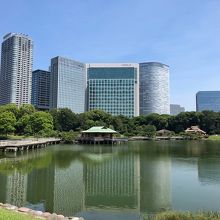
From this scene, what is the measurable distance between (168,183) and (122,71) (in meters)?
147

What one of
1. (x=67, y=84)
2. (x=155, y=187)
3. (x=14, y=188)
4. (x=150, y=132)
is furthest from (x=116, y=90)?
(x=14, y=188)

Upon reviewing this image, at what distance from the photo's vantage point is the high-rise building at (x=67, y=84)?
15925cm

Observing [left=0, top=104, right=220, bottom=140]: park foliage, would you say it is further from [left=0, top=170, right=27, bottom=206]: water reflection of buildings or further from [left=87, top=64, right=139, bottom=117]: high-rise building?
[left=87, top=64, right=139, bottom=117]: high-rise building

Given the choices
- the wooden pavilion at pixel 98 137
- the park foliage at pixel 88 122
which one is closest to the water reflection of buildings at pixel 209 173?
the wooden pavilion at pixel 98 137

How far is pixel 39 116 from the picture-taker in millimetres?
77688

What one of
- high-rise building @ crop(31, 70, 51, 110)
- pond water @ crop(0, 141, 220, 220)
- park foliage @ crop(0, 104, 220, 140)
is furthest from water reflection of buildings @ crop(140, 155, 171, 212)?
high-rise building @ crop(31, 70, 51, 110)

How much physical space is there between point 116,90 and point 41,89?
40.9m

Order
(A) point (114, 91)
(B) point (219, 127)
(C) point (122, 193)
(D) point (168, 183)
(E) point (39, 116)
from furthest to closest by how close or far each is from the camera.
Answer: (A) point (114, 91) < (B) point (219, 127) < (E) point (39, 116) < (D) point (168, 183) < (C) point (122, 193)

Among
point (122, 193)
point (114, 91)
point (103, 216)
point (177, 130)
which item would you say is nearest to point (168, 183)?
point (122, 193)

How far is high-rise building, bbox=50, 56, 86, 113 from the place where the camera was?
522 feet

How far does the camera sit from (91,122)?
3809 inches

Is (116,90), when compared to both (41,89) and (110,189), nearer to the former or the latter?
(41,89)

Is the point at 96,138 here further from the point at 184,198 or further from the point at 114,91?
the point at 114,91

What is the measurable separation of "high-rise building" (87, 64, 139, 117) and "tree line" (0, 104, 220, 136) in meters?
53.4
